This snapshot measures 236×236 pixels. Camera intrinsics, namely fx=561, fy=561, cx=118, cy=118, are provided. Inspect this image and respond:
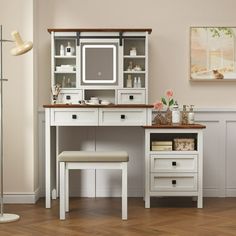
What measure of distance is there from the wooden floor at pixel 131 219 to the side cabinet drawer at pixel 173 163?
0.33m

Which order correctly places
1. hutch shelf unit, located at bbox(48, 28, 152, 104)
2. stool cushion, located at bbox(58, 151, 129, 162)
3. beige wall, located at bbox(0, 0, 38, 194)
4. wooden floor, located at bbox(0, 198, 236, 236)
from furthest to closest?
hutch shelf unit, located at bbox(48, 28, 152, 104)
beige wall, located at bbox(0, 0, 38, 194)
stool cushion, located at bbox(58, 151, 129, 162)
wooden floor, located at bbox(0, 198, 236, 236)

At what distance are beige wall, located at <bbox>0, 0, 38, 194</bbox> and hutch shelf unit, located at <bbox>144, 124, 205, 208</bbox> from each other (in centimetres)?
105

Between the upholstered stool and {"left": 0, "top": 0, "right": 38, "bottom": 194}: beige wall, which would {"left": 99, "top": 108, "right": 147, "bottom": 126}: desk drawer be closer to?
the upholstered stool

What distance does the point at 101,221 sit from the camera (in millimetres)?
4168

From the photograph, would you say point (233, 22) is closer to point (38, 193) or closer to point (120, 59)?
point (120, 59)

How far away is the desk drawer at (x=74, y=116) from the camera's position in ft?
15.4

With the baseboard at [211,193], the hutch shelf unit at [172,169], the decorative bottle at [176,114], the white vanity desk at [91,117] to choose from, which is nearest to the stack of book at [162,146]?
the hutch shelf unit at [172,169]

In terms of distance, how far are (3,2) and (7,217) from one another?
1887mm

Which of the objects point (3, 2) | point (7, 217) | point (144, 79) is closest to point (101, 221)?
point (7, 217)

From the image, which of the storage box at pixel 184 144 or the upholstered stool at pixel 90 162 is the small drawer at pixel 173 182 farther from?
the upholstered stool at pixel 90 162

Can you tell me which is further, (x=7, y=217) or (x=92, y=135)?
(x=92, y=135)

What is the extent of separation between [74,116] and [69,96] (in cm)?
53

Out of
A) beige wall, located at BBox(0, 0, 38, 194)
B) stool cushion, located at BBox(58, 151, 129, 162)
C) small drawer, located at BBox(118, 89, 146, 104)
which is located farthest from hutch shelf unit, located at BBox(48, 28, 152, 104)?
stool cushion, located at BBox(58, 151, 129, 162)

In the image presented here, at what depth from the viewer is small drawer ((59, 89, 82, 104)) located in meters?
5.16
